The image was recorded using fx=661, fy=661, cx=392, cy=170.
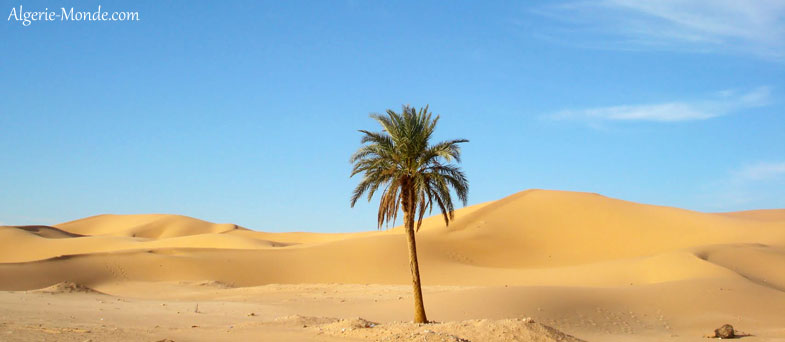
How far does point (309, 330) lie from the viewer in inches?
693

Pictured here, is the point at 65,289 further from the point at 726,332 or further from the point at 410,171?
the point at 726,332

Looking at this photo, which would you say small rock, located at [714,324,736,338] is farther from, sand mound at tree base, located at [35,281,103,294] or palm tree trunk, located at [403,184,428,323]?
sand mound at tree base, located at [35,281,103,294]

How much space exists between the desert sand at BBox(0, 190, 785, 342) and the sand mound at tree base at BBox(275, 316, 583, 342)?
0.05 m

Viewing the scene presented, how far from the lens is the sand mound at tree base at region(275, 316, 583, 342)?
15.7 m

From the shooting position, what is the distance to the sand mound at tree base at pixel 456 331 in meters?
15.7

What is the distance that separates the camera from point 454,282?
40969 millimetres

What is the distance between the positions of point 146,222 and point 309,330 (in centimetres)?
9608

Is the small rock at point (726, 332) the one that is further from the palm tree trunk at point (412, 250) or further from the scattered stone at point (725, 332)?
the palm tree trunk at point (412, 250)

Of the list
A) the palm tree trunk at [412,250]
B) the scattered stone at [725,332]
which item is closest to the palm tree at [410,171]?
the palm tree trunk at [412,250]

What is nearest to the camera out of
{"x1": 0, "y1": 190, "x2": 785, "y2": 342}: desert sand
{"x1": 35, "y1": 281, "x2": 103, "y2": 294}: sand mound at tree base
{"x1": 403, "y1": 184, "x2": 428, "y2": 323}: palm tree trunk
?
{"x1": 0, "y1": 190, "x2": 785, "y2": 342}: desert sand

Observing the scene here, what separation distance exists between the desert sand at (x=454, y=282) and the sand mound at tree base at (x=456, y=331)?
52 millimetres

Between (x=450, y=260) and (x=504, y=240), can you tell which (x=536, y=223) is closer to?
(x=504, y=240)

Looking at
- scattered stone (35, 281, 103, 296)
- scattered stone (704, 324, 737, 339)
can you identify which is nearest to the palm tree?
scattered stone (704, 324, 737, 339)

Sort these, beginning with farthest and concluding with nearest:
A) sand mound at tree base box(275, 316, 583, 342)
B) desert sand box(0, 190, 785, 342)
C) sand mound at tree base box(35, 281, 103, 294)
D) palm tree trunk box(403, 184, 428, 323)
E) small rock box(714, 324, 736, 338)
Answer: sand mound at tree base box(35, 281, 103, 294)
small rock box(714, 324, 736, 338)
palm tree trunk box(403, 184, 428, 323)
desert sand box(0, 190, 785, 342)
sand mound at tree base box(275, 316, 583, 342)
